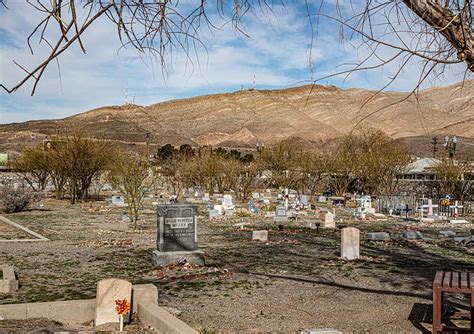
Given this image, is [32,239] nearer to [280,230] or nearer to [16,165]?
[280,230]

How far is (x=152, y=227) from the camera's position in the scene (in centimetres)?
2127

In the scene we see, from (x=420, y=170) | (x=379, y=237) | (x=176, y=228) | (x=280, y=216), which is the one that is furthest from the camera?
(x=420, y=170)

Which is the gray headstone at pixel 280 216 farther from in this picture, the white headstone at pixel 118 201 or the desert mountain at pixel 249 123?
the desert mountain at pixel 249 123

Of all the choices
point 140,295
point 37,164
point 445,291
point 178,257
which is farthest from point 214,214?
point 37,164

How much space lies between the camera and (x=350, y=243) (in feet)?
41.7

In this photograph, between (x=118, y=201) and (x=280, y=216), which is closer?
(x=280, y=216)

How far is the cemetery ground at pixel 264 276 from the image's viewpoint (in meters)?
7.67

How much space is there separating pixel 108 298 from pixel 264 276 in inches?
163

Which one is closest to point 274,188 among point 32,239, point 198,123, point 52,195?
point 52,195

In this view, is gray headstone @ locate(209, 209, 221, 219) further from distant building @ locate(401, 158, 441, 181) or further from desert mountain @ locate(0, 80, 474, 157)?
desert mountain @ locate(0, 80, 474, 157)

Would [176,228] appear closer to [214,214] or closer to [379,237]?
[379,237]

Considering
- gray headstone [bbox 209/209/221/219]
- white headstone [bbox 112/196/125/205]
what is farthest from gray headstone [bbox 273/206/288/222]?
white headstone [bbox 112/196/125/205]

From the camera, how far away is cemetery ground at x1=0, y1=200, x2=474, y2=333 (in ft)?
25.2

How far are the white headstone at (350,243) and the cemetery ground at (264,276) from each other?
293mm
